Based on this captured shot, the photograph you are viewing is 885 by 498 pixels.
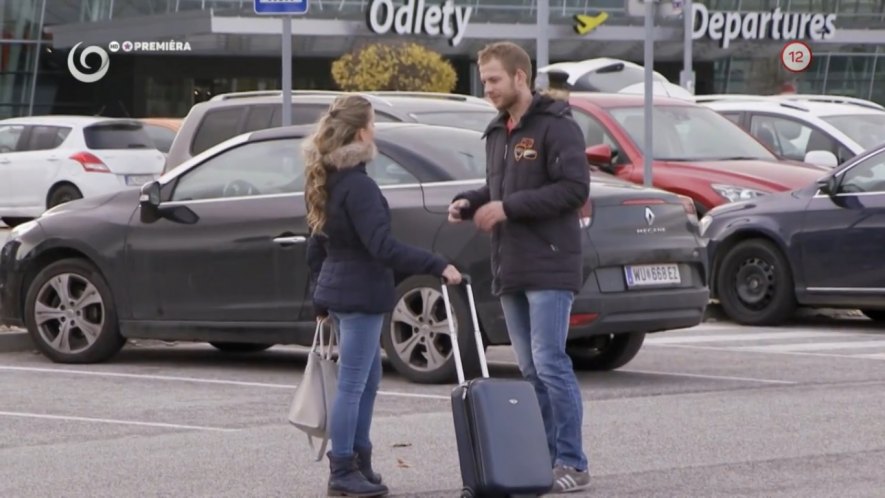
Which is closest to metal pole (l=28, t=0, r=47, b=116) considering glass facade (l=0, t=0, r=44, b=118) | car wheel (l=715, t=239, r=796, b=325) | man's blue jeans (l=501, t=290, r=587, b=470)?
glass facade (l=0, t=0, r=44, b=118)

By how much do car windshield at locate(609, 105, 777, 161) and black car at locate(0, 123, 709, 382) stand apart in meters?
5.97

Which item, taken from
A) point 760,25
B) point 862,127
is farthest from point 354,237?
point 760,25

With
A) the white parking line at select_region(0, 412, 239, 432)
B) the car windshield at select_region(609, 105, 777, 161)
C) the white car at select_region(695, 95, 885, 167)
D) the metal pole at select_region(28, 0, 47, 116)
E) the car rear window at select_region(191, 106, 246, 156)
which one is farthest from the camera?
the metal pole at select_region(28, 0, 47, 116)

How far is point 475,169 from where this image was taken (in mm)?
11805

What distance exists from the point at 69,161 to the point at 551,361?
18.7 meters

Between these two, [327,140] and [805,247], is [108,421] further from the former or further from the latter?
[805,247]

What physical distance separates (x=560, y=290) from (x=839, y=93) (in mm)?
65648

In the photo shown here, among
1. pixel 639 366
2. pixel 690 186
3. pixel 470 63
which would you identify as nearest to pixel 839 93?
pixel 470 63

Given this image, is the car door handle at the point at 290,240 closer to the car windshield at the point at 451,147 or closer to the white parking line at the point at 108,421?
the car windshield at the point at 451,147

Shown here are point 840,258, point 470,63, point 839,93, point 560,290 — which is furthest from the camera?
point 839,93

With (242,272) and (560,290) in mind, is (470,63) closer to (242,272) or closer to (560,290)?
(242,272)

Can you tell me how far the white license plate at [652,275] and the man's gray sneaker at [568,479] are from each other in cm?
357

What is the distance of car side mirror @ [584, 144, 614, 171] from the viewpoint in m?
17.5

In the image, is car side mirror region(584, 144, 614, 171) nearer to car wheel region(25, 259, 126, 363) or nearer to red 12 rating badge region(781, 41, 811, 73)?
car wheel region(25, 259, 126, 363)
